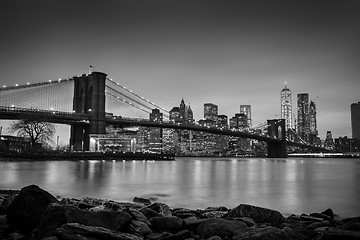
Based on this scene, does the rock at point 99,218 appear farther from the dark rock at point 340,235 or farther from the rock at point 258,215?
the dark rock at point 340,235

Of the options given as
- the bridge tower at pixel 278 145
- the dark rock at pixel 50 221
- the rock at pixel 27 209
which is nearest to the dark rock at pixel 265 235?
the dark rock at pixel 50 221

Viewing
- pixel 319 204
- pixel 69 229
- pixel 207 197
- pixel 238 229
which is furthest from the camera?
pixel 207 197

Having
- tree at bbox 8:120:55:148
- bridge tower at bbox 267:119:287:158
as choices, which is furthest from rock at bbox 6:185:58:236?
bridge tower at bbox 267:119:287:158

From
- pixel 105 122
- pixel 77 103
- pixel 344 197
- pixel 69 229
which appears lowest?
pixel 344 197

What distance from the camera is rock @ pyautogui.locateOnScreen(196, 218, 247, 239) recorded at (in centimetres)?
500

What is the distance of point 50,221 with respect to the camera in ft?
15.0

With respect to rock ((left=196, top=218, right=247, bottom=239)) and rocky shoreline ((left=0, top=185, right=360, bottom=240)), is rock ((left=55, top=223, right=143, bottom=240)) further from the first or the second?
rock ((left=196, top=218, right=247, bottom=239))

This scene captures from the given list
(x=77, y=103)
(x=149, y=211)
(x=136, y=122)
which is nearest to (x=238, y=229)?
(x=149, y=211)

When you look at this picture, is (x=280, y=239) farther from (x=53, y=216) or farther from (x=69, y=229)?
(x=53, y=216)

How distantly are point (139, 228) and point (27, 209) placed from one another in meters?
1.76

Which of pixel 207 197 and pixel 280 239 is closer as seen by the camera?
pixel 280 239

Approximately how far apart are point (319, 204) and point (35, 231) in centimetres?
1002

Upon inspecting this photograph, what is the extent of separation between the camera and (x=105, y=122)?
62719 mm

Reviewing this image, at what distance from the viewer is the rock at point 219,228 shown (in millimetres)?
5004
